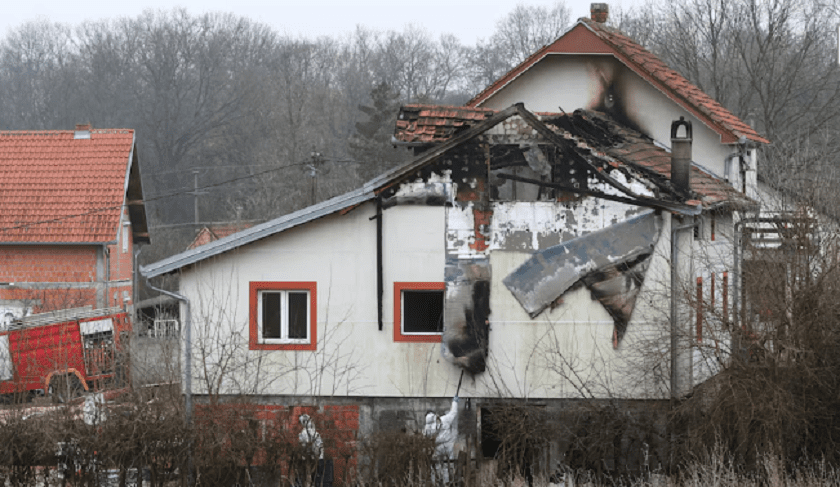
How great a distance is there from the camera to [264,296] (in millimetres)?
16828

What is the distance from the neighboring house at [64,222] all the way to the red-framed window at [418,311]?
14397 mm

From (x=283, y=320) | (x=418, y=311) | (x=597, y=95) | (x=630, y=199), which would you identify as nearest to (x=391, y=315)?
(x=418, y=311)

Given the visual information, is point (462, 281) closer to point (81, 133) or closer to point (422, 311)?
point (422, 311)

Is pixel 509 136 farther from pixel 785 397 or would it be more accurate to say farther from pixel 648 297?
pixel 785 397

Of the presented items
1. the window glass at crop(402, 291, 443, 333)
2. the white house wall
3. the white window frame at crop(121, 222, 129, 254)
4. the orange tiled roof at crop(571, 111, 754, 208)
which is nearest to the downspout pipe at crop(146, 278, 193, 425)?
the white house wall

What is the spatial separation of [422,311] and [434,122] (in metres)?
3.31

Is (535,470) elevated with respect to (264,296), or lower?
lower

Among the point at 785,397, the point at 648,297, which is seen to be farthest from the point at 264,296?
the point at 785,397

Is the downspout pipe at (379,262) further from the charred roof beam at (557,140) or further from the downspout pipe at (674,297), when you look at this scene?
the downspout pipe at (674,297)

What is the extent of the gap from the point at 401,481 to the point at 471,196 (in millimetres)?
4704

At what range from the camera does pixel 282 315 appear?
1678 centimetres

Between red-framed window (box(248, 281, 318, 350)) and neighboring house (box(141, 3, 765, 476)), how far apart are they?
0.03 meters

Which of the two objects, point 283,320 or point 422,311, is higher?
point 422,311

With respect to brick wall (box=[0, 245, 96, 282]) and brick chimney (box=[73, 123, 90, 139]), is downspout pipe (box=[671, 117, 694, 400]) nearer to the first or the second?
brick wall (box=[0, 245, 96, 282])
